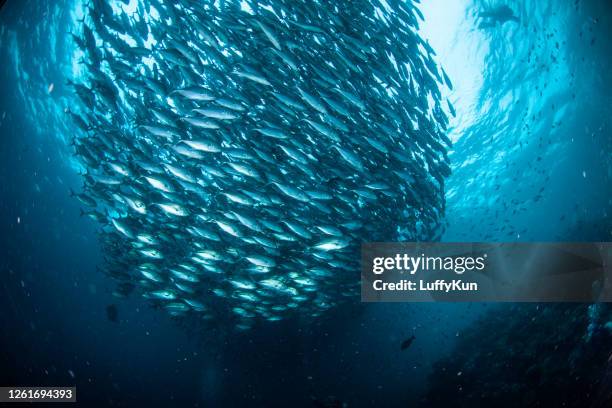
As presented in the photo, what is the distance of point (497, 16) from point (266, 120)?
9.65 m

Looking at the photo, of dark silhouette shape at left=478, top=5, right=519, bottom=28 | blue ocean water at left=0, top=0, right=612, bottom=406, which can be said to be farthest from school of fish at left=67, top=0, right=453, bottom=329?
dark silhouette shape at left=478, top=5, right=519, bottom=28

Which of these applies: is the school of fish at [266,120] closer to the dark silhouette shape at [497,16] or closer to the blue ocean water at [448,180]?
the blue ocean water at [448,180]

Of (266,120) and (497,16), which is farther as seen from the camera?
(497,16)

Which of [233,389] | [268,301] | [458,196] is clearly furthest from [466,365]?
[233,389]

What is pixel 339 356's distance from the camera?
87.8 ft

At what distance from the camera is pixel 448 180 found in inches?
731

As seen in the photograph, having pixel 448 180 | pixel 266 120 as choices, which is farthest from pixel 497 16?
pixel 266 120

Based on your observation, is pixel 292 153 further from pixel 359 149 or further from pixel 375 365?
pixel 375 365

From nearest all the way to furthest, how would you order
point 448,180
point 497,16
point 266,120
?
point 266,120 < point 497,16 < point 448,180

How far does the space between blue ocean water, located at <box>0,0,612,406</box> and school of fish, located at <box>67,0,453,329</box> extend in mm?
4879

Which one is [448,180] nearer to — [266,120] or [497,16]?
[497,16]

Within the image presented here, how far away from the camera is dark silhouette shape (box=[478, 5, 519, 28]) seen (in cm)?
1149

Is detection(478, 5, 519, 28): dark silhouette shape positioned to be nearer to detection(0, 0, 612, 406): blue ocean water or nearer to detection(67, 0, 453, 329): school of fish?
detection(0, 0, 612, 406): blue ocean water

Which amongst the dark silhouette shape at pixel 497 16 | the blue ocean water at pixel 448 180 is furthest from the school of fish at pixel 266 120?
the dark silhouette shape at pixel 497 16
